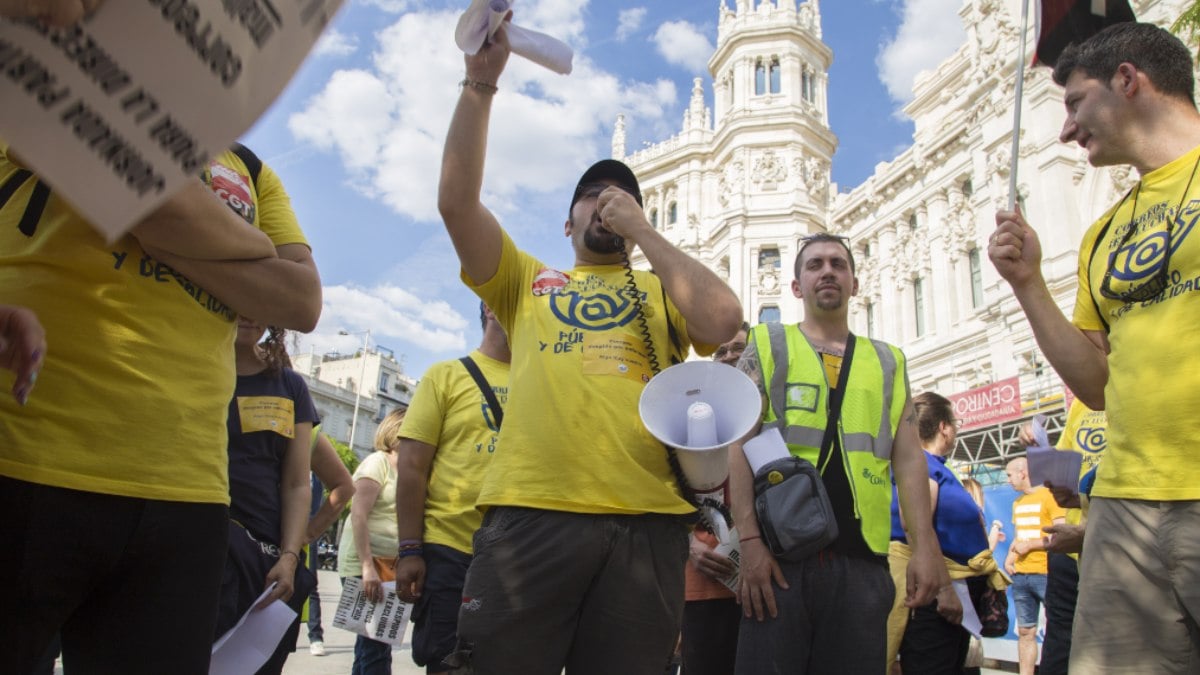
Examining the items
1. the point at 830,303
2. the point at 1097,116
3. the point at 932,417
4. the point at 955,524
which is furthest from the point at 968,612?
the point at 1097,116

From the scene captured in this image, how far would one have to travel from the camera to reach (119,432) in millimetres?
1571

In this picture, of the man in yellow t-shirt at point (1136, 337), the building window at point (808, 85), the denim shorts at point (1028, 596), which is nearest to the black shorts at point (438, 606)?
the man in yellow t-shirt at point (1136, 337)

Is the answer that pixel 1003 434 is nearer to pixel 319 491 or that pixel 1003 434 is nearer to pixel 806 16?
pixel 319 491

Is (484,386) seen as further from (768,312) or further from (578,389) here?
(768,312)

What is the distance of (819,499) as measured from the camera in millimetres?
2713

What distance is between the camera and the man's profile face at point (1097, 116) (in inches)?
94.3

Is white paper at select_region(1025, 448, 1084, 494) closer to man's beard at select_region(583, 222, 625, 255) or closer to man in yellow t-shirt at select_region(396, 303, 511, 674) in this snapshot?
man's beard at select_region(583, 222, 625, 255)

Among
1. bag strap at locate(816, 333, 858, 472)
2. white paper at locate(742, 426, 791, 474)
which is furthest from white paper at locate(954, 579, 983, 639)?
white paper at locate(742, 426, 791, 474)

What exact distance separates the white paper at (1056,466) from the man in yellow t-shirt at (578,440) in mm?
1863

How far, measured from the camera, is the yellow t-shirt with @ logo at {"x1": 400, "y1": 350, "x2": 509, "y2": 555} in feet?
12.1

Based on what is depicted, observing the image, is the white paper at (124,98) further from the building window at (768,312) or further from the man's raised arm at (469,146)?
the building window at (768,312)

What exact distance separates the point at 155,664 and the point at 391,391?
261 feet

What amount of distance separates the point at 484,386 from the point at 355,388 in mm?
74705

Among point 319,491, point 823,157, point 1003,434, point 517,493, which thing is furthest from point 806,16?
point 517,493
